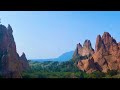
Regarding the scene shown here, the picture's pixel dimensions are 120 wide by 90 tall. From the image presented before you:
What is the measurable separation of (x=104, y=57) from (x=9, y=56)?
37.9 ft

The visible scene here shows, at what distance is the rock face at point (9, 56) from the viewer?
68.1 feet

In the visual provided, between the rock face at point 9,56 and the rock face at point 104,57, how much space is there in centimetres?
675

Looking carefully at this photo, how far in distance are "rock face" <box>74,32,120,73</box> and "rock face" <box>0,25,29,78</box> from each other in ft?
22.2

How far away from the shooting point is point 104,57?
27.6 metres

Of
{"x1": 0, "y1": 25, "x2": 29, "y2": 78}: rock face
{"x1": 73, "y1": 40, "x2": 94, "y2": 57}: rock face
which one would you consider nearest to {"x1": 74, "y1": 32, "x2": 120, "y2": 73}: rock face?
{"x1": 73, "y1": 40, "x2": 94, "y2": 57}: rock face

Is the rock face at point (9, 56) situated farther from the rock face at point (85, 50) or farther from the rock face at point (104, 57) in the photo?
the rock face at point (85, 50)

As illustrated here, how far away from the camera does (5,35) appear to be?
2528 cm

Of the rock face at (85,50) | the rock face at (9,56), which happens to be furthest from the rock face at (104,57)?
the rock face at (9,56)

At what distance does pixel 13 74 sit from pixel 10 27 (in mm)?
6940

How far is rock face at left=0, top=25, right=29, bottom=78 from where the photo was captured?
2077 cm

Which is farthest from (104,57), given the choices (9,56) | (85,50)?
(9,56)

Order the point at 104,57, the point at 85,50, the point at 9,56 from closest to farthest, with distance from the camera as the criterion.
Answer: the point at 9,56, the point at 104,57, the point at 85,50

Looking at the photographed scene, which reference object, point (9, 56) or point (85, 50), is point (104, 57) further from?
point (9, 56)
